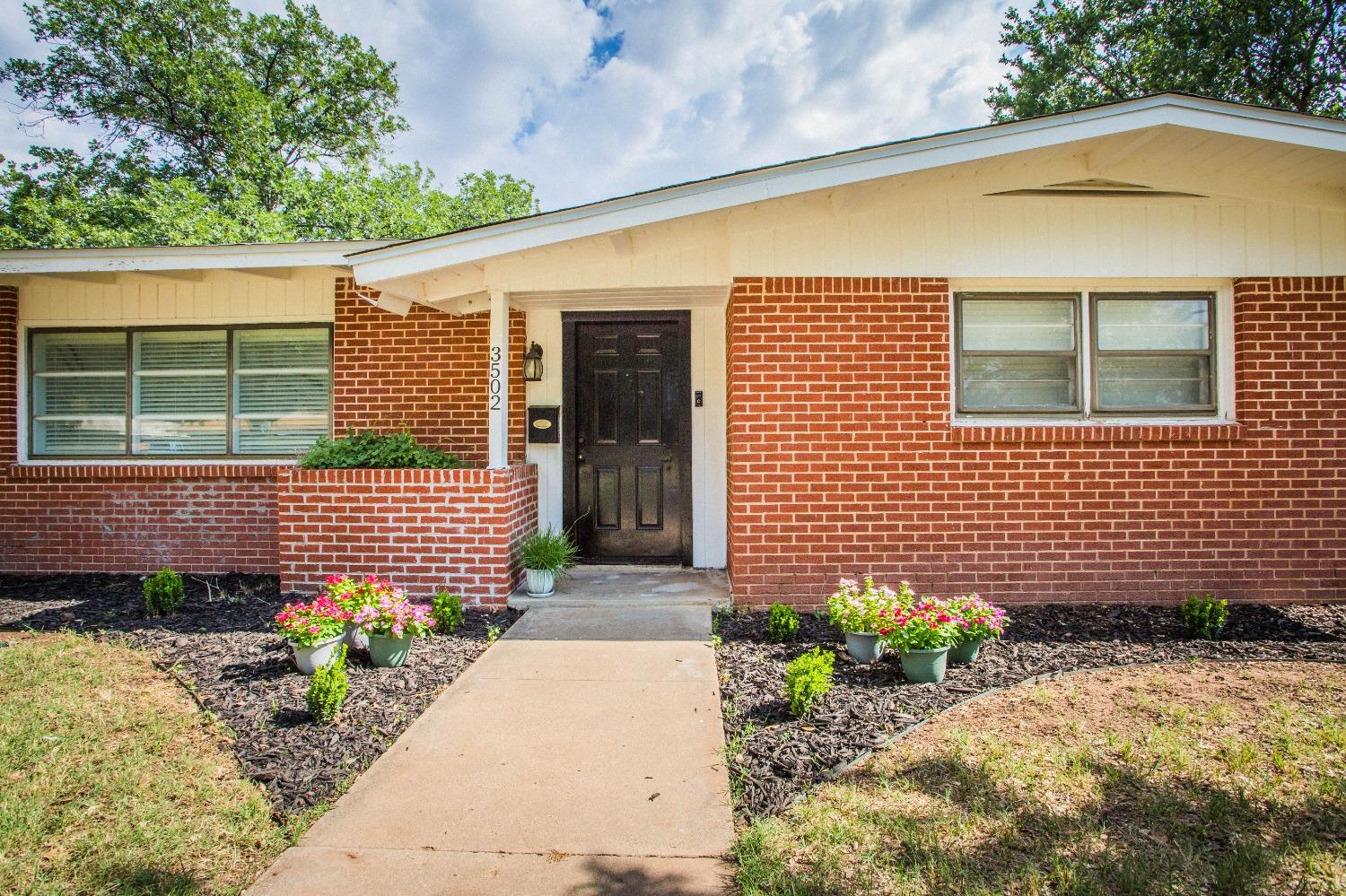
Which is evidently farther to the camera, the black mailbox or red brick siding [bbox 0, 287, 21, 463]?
red brick siding [bbox 0, 287, 21, 463]

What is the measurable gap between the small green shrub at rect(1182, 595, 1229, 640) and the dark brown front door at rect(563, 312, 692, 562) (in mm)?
3701

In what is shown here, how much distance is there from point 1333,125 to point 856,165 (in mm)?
2916

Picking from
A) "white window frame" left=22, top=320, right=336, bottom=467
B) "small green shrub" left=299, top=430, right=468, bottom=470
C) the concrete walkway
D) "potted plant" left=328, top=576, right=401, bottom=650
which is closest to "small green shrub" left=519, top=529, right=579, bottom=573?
"small green shrub" left=299, top=430, right=468, bottom=470

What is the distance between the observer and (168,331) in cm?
671

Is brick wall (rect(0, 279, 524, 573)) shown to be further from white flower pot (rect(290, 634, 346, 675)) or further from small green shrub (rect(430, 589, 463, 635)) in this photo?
white flower pot (rect(290, 634, 346, 675))

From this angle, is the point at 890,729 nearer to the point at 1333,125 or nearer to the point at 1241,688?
the point at 1241,688

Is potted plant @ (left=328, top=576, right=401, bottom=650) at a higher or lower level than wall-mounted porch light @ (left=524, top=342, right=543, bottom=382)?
lower

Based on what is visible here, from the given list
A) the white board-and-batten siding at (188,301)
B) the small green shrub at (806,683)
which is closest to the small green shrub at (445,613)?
the small green shrub at (806,683)

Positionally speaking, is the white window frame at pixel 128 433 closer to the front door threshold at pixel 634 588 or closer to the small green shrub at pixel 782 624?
the front door threshold at pixel 634 588

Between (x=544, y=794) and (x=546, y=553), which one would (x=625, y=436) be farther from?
(x=544, y=794)

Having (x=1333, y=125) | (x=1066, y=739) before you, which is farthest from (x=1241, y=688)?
(x=1333, y=125)

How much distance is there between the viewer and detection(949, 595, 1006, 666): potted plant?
3.99 meters

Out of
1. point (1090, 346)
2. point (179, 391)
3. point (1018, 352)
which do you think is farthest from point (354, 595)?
point (1090, 346)

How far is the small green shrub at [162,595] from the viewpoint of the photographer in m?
5.18
